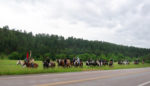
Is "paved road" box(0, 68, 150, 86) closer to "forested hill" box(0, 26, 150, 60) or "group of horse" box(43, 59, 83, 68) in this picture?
"group of horse" box(43, 59, 83, 68)

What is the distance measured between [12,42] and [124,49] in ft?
304

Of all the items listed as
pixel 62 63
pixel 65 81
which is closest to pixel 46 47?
pixel 62 63

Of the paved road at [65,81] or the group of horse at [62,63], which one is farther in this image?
the group of horse at [62,63]

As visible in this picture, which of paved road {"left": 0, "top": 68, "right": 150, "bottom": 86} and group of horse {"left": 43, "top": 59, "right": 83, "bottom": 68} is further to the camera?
Result: group of horse {"left": 43, "top": 59, "right": 83, "bottom": 68}

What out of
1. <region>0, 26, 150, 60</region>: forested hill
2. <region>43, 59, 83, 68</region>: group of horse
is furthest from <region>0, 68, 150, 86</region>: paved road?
<region>0, 26, 150, 60</region>: forested hill

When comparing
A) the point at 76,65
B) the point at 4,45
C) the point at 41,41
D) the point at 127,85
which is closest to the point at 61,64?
the point at 76,65

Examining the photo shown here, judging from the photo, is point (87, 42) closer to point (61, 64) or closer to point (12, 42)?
point (12, 42)

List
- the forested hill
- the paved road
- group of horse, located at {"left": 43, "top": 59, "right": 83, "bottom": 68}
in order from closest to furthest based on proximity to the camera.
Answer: the paved road → group of horse, located at {"left": 43, "top": 59, "right": 83, "bottom": 68} → the forested hill

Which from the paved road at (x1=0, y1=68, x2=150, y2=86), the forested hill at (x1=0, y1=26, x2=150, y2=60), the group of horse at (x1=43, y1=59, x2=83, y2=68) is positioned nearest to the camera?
the paved road at (x1=0, y1=68, x2=150, y2=86)

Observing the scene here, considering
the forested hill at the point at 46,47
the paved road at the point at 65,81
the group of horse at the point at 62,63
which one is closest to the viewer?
the paved road at the point at 65,81

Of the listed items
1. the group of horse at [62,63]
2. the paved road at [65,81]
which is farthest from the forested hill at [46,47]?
the paved road at [65,81]

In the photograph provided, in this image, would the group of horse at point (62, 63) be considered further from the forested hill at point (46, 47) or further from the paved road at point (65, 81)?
the forested hill at point (46, 47)

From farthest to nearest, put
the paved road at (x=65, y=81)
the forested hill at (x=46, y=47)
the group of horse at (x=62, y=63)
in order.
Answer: the forested hill at (x=46, y=47), the group of horse at (x=62, y=63), the paved road at (x=65, y=81)

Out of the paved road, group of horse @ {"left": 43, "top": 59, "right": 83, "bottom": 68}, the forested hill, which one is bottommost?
the paved road
